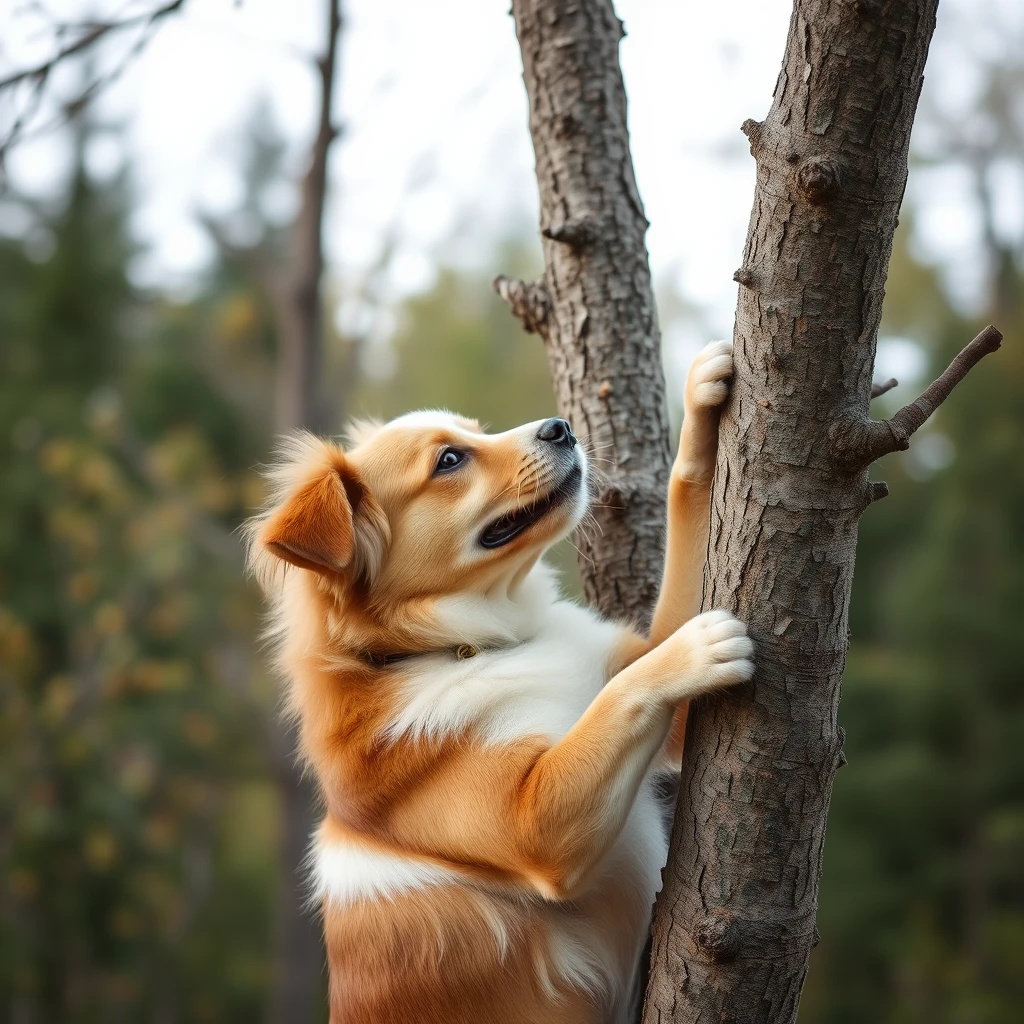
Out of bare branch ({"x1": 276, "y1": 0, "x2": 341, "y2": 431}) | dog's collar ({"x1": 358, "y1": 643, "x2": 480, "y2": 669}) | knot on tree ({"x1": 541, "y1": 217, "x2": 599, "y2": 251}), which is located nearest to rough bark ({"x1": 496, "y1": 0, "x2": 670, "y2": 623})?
knot on tree ({"x1": 541, "y1": 217, "x2": 599, "y2": 251})

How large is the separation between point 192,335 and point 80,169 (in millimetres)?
1956

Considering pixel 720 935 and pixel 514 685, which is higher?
pixel 514 685

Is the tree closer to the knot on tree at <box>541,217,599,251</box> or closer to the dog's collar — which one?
the dog's collar

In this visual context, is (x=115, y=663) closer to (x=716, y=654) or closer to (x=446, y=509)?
(x=446, y=509)

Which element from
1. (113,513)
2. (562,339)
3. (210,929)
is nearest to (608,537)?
(562,339)

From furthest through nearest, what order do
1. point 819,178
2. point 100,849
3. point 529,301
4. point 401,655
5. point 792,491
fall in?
point 100,849
point 529,301
point 401,655
point 792,491
point 819,178

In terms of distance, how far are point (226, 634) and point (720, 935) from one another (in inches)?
399

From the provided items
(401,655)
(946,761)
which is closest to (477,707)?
(401,655)

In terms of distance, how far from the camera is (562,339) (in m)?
2.54

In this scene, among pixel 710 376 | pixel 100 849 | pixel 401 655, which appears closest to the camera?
pixel 710 376

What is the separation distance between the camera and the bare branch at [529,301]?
2576 mm

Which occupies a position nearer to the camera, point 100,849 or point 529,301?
point 529,301

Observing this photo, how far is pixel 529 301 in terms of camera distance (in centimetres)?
A: 259

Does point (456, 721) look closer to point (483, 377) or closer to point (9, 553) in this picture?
point (483, 377)
